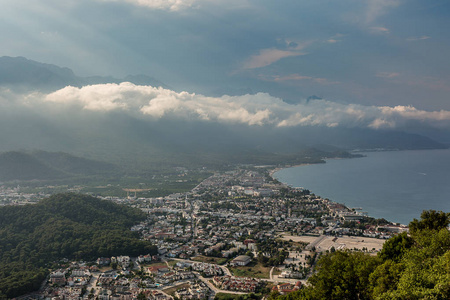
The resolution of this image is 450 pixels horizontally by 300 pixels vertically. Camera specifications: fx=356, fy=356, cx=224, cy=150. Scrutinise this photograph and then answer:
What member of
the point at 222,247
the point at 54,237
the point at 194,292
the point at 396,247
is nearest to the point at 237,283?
the point at 194,292

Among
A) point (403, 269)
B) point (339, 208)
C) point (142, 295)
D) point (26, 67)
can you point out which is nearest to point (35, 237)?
point (142, 295)

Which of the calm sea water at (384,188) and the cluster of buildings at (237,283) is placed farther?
the calm sea water at (384,188)

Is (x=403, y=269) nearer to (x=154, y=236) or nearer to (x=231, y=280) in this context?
(x=231, y=280)

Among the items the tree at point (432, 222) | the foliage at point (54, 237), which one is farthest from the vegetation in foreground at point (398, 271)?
the foliage at point (54, 237)

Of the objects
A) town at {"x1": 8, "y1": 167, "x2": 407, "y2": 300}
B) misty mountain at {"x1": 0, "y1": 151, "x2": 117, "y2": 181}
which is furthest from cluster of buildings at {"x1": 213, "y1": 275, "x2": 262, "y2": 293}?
misty mountain at {"x1": 0, "y1": 151, "x2": 117, "y2": 181}

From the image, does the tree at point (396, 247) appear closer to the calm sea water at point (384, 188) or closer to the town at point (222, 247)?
the town at point (222, 247)
